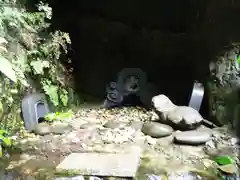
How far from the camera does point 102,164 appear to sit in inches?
114

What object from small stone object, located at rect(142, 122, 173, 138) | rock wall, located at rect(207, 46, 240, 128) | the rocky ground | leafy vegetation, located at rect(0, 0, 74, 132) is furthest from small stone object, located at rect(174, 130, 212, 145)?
leafy vegetation, located at rect(0, 0, 74, 132)

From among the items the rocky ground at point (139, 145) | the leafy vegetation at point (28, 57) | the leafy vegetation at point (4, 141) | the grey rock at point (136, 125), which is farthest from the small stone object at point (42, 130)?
the grey rock at point (136, 125)

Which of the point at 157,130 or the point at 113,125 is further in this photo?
the point at 113,125

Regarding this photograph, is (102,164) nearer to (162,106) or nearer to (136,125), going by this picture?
(136,125)

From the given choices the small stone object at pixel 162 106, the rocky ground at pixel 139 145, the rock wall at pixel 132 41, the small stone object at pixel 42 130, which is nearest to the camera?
the rocky ground at pixel 139 145

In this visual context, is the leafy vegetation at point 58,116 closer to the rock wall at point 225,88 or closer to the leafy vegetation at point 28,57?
the leafy vegetation at point 28,57

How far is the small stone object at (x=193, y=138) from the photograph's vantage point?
3.37 meters

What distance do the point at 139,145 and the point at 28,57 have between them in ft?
5.89

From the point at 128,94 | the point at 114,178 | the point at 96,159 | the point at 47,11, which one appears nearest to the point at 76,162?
the point at 96,159

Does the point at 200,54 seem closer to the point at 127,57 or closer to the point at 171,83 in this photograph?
the point at 171,83

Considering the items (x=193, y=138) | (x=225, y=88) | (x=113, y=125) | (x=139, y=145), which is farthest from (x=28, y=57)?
(x=225, y=88)

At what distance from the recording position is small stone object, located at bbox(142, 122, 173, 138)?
3.59 m

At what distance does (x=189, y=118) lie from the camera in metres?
3.67

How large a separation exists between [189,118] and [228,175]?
104cm
